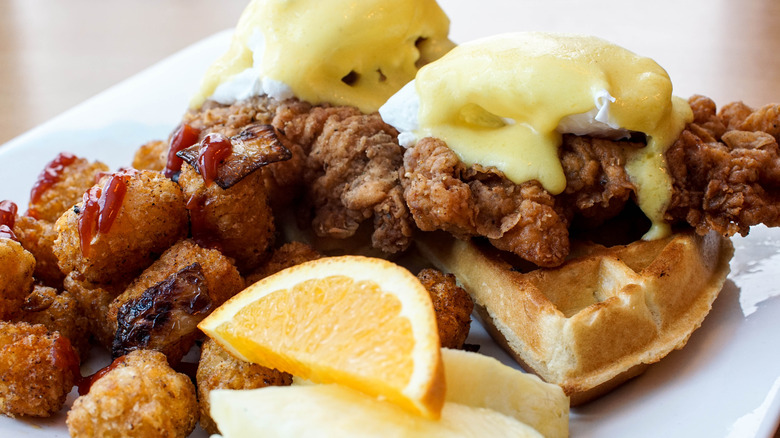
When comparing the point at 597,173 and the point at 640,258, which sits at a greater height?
the point at 597,173

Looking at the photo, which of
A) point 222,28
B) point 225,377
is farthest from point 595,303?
point 222,28

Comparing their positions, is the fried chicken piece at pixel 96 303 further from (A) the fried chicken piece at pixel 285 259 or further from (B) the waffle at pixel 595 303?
(B) the waffle at pixel 595 303

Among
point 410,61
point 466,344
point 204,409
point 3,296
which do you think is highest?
point 410,61

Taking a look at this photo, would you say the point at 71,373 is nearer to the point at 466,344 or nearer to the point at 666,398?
the point at 466,344

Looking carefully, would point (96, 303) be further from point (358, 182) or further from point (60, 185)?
point (358, 182)

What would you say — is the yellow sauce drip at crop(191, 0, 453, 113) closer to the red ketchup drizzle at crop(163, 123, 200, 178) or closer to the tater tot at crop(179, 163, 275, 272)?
the red ketchup drizzle at crop(163, 123, 200, 178)

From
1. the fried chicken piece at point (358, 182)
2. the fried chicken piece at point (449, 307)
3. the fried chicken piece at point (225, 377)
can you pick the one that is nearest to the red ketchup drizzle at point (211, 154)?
the fried chicken piece at point (358, 182)

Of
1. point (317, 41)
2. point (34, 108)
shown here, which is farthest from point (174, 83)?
point (317, 41)

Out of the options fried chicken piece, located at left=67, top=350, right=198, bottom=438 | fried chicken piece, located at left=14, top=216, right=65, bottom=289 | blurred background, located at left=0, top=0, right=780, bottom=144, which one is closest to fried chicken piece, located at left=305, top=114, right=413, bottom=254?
fried chicken piece, located at left=67, top=350, right=198, bottom=438

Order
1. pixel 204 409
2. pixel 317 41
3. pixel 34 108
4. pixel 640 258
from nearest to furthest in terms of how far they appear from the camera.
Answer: pixel 204 409 < pixel 640 258 < pixel 317 41 < pixel 34 108
